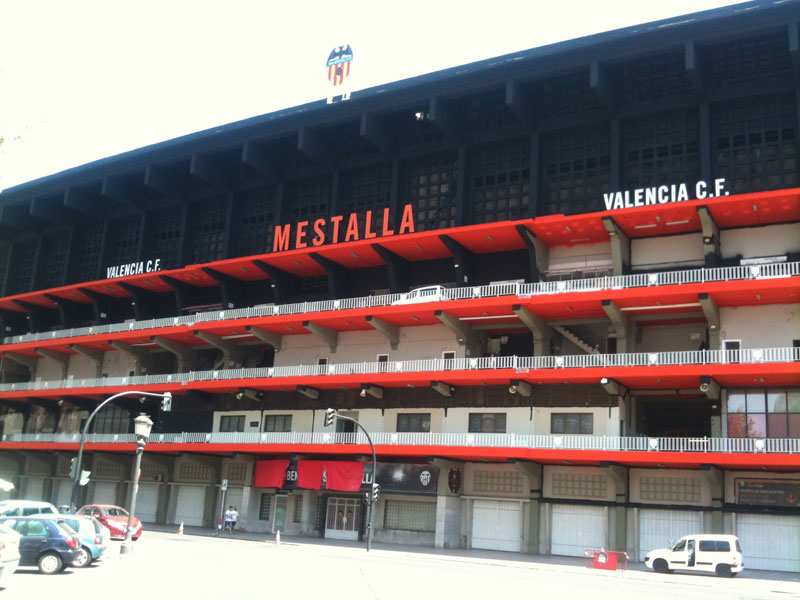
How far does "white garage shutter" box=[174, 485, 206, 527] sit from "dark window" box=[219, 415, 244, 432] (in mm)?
5191

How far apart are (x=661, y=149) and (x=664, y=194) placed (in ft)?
10.1

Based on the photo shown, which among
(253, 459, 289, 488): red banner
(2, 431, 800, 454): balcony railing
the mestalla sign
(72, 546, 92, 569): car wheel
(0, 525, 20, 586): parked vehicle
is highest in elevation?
the mestalla sign

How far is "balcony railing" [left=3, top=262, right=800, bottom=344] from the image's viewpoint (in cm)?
4053

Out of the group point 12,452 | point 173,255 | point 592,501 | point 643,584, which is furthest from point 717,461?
point 12,452

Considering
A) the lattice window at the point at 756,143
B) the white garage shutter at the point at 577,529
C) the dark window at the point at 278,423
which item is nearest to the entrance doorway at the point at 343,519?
the dark window at the point at 278,423

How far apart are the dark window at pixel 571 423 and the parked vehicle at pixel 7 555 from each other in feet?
103

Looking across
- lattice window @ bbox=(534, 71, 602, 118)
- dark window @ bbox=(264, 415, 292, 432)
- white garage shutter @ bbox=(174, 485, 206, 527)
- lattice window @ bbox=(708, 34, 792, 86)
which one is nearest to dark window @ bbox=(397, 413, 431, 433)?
dark window @ bbox=(264, 415, 292, 432)

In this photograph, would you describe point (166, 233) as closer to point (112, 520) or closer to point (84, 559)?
point (112, 520)

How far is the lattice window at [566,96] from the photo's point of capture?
48.0 m

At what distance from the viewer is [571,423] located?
148ft

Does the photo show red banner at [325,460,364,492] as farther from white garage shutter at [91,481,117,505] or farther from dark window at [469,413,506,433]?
white garage shutter at [91,481,117,505]

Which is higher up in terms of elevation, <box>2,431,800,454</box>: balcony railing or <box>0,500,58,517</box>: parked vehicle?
<box>2,431,800,454</box>: balcony railing

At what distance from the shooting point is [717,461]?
3850 centimetres

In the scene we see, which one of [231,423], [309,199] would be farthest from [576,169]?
[231,423]
